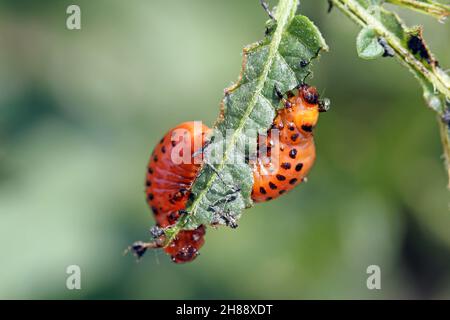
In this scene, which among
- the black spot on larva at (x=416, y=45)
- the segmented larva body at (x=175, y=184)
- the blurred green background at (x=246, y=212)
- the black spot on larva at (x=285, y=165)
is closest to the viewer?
the black spot on larva at (x=416, y=45)

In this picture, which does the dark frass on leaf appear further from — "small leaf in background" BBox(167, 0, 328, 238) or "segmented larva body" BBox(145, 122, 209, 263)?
"segmented larva body" BBox(145, 122, 209, 263)

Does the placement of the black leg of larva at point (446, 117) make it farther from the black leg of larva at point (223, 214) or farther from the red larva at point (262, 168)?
the black leg of larva at point (223, 214)

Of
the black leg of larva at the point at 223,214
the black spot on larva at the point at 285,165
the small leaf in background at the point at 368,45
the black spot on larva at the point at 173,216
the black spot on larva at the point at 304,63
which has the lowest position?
the black leg of larva at the point at 223,214

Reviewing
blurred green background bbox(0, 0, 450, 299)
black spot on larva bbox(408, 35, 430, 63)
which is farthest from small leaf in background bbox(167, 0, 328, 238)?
blurred green background bbox(0, 0, 450, 299)

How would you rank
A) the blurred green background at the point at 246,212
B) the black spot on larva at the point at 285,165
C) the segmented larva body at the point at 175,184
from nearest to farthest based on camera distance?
the black spot on larva at the point at 285,165
the segmented larva body at the point at 175,184
the blurred green background at the point at 246,212

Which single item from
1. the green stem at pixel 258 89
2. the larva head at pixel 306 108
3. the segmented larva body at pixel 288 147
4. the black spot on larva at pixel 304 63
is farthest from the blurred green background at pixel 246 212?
the black spot on larva at pixel 304 63

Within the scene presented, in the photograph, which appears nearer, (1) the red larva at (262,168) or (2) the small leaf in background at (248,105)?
(2) the small leaf in background at (248,105)

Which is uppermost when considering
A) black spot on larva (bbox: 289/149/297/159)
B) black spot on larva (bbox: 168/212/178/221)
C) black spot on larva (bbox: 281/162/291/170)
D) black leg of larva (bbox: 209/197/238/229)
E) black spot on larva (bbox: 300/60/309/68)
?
black spot on larva (bbox: 289/149/297/159)
